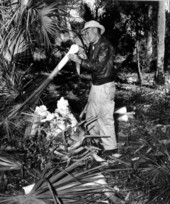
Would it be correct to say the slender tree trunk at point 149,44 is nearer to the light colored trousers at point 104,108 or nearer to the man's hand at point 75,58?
the light colored trousers at point 104,108

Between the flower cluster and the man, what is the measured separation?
880 millimetres

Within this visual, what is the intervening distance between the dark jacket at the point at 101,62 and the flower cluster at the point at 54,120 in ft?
3.33

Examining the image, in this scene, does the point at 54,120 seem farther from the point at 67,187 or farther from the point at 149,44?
the point at 149,44

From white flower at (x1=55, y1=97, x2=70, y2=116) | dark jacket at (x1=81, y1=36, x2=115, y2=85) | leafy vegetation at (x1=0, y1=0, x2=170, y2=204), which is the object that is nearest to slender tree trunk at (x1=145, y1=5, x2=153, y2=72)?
leafy vegetation at (x1=0, y1=0, x2=170, y2=204)

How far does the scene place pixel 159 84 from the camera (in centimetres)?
1030

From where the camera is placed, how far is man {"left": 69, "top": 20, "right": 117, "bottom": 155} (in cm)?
579

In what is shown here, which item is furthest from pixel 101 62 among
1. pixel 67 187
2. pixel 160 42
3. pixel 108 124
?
pixel 160 42

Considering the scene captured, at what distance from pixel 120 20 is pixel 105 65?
5.72 meters

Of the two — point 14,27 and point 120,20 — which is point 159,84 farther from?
point 14,27

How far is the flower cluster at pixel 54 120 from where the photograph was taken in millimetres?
4824

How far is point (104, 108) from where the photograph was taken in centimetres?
Result: 608

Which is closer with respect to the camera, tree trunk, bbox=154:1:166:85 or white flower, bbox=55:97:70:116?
white flower, bbox=55:97:70:116


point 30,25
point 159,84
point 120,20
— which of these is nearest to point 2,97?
point 30,25

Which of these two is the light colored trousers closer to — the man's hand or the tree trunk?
the man's hand
